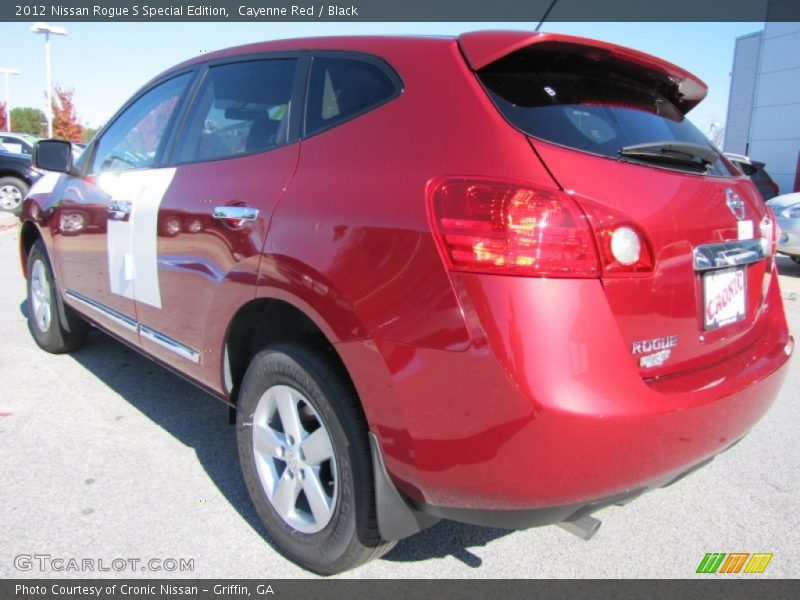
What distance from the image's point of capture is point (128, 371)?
13.8 ft

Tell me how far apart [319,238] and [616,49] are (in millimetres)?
1103

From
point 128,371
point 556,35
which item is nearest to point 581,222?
point 556,35

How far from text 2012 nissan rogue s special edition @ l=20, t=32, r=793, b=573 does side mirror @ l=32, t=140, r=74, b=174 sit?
5.42ft

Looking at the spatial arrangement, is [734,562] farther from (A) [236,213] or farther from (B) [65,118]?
(B) [65,118]

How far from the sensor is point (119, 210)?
3094mm

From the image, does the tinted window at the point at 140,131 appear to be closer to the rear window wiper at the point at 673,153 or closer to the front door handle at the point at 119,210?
the front door handle at the point at 119,210

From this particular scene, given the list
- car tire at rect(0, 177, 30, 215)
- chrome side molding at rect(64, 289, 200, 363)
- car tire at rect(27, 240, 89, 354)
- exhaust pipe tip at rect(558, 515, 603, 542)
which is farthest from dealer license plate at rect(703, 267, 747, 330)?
car tire at rect(0, 177, 30, 215)

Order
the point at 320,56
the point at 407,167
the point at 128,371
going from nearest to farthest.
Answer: the point at 407,167, the point at 320,56, the point at 128,371

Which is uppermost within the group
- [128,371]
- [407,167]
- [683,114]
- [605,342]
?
[683,114]

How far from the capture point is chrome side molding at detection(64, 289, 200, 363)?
2.71 m

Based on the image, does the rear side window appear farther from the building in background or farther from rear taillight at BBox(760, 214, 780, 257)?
the building in background

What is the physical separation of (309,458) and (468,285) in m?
0.90

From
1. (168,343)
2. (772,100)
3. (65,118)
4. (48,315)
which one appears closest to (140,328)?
(168,343)
